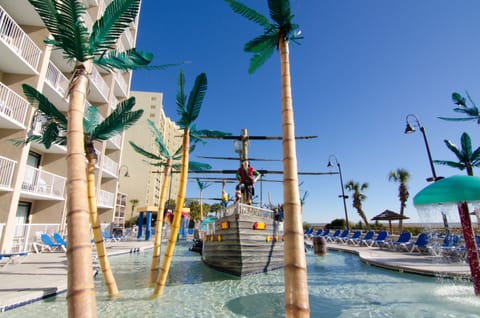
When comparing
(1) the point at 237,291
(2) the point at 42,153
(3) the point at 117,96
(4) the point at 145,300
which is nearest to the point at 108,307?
(4) the point at 145,300

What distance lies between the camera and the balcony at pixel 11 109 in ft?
36.7

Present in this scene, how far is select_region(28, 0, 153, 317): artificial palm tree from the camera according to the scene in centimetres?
212

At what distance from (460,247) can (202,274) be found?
13577mm

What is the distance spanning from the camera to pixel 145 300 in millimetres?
6375

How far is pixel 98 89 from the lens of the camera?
1970 cm

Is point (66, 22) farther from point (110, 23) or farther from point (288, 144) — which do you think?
point (288, 144)

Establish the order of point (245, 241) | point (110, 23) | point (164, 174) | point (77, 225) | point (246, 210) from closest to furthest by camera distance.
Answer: point (77, 225) → point (110, 23) → point (164, 174) → point (245, 241) → point (246, 210)

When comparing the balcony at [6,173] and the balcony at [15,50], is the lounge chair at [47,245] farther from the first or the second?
the balcony at [15,50]

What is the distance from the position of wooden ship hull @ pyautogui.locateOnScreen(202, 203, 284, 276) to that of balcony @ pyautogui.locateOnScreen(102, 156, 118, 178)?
15.5 m

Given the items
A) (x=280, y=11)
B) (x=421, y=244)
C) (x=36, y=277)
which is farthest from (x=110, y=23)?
(x=421, y=244)

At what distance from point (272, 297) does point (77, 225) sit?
6259 mm

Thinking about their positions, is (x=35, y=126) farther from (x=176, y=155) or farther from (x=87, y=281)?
(x=87, y=281)

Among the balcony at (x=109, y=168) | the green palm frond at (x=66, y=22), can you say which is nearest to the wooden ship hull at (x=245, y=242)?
the green palm frond at (x=66, y=22)

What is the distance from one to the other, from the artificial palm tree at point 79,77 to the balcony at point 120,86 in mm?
23008
